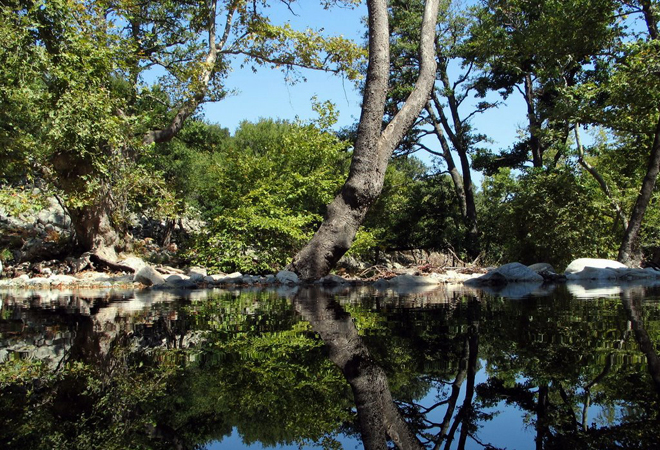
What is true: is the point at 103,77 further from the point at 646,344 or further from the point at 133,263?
the point at 646,344

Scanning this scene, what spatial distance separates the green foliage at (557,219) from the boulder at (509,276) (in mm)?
3760

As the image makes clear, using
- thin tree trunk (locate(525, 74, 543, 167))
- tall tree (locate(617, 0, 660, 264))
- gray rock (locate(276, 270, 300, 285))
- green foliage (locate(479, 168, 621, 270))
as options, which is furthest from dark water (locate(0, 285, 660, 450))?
thin tree trunk (locate(525, 74, 543, 167))

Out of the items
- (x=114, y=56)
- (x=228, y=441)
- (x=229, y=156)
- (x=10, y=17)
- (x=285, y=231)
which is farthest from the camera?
(x=229, y=156)

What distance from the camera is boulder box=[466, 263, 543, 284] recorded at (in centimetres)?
944

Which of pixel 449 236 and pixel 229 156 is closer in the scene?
pixel 229 156

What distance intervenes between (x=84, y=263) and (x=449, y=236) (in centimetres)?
1175

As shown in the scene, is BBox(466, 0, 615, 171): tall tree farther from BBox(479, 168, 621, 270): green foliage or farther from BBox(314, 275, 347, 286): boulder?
BBox(314, 275, 347, 286): boulder

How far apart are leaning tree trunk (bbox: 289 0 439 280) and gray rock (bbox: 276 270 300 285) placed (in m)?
1.59

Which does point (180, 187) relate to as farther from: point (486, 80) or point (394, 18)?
point (486, 80)

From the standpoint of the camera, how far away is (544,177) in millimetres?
13250

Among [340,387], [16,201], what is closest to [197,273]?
[16,201]

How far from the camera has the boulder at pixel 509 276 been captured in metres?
9.44

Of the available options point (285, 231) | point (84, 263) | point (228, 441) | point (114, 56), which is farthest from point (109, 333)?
point (84, 263)

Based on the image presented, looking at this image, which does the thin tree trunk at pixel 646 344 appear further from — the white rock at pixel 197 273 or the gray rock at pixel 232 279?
the white rock at pixel 197 273
